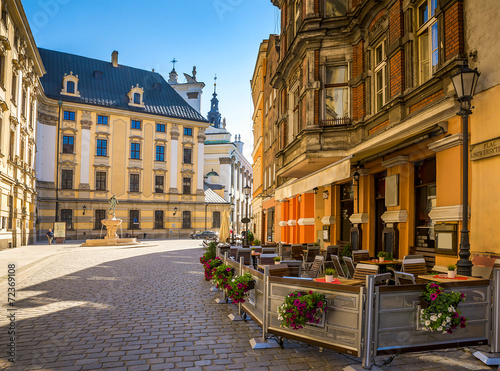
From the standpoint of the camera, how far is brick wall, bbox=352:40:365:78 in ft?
43.9

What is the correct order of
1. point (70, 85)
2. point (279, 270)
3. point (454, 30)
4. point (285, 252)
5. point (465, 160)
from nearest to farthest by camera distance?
point (465, 160) → point (279, 270) → point (454, 30) → point (285, 252) → point (70, 85)

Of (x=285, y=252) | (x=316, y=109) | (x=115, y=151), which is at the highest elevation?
(x=115, y=151)

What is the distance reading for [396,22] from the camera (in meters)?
11.1

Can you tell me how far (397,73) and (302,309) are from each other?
27.0 feet

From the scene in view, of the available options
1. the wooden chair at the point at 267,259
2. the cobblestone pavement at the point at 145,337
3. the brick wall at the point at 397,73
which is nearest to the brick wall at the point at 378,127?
the brick wall at the point at 397,73

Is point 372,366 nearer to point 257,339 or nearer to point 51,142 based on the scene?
point 257,339

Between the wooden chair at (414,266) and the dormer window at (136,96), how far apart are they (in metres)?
48.1

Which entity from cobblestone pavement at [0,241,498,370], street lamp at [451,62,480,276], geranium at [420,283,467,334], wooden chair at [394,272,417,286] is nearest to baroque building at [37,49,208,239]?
cobblestone pavement at [0,241,498,370]

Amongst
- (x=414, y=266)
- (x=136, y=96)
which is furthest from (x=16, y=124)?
(x=136, y=96)

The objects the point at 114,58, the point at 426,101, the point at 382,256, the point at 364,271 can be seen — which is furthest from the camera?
the point at 114,58

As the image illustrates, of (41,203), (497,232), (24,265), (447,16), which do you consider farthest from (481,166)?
(41,203)

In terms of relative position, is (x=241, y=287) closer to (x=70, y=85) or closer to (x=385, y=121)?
(x=385, y=121)

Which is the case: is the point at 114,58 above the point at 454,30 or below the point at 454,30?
above

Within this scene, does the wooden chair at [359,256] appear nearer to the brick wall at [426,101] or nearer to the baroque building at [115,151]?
the brick wall at [426,101]
